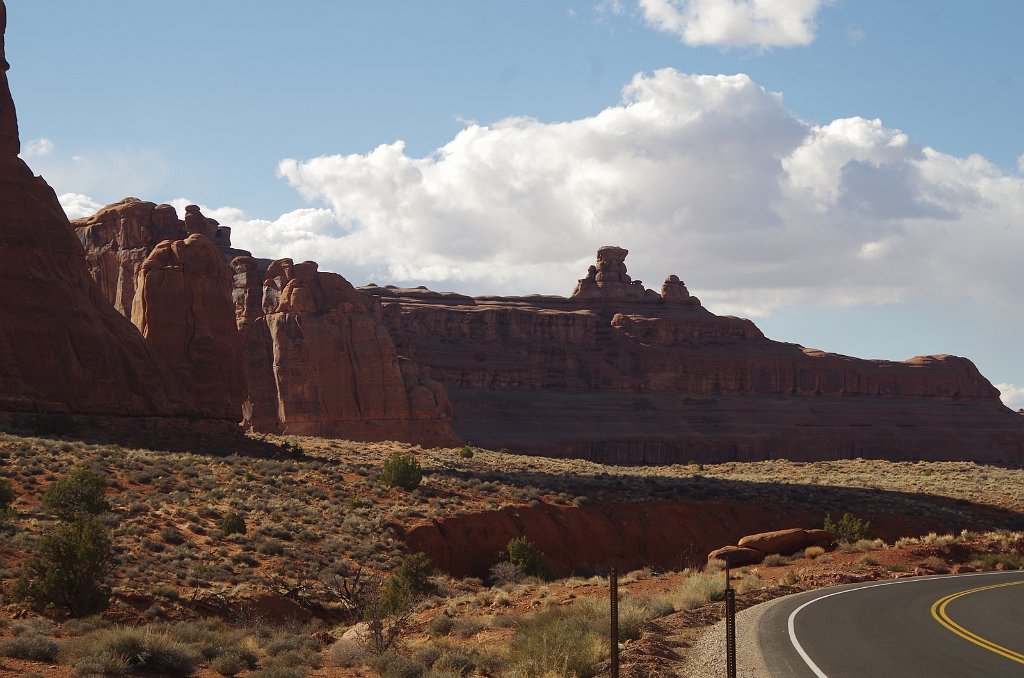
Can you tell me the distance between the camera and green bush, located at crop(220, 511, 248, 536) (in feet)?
105

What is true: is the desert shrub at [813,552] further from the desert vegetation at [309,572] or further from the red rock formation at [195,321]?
the red rock formation at [195,321]

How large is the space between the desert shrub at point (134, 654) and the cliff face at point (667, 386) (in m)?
104

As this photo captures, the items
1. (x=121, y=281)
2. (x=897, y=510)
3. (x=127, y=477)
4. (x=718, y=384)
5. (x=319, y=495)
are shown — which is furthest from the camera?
(x=718, y=384)

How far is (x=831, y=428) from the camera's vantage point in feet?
459

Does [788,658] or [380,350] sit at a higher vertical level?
[380,350]

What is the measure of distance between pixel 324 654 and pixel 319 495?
21.8 metres

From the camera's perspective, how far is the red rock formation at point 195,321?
57.1 m

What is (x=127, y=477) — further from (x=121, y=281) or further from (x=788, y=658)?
(x=121, y=281)

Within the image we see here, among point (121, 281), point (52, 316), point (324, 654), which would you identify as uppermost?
point (121, 281)

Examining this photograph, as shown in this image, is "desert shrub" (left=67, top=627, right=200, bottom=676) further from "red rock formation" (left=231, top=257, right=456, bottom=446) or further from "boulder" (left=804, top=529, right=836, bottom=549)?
"red rock formation" (left=231, top=257, right=456, bottom=446)

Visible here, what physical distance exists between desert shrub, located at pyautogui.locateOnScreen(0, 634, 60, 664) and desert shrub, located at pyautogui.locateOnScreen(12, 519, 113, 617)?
15.7 feet

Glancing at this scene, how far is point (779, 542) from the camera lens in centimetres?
3275

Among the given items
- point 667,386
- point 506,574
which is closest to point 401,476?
point 506,574

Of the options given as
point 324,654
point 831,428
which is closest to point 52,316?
point 324,654
